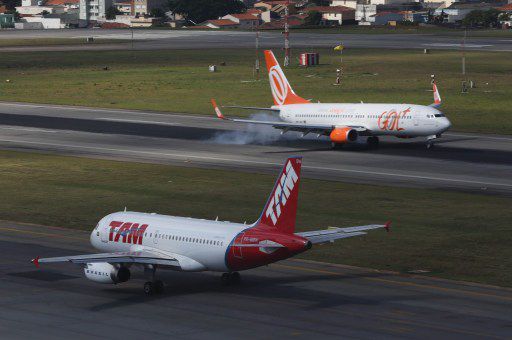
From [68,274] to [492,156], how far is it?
52.4 meters

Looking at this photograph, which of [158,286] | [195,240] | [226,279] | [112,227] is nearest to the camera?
[195,240]

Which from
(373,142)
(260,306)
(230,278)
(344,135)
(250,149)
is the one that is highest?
(230,278)

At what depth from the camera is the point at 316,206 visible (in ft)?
249

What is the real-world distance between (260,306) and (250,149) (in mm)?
→ 56844

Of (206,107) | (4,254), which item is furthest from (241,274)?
(206,107)

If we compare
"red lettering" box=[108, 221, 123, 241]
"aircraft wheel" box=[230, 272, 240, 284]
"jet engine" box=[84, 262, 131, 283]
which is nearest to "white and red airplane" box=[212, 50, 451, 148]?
"red lettering" box=[108, 221, 123, 241]

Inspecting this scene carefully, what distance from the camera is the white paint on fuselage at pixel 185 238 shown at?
50469 mm

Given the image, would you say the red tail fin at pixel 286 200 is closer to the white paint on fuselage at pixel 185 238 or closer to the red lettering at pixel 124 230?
the white paint on fuselage at pixel 185 238

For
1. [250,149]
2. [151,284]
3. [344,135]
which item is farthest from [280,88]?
[151,284]

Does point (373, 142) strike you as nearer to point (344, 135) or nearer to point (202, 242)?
point (344, 135)

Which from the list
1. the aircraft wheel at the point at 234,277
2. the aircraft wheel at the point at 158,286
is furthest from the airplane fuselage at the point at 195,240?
the aircraft wheel at the point at 234,277

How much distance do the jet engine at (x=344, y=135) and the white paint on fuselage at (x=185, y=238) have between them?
50.3 m

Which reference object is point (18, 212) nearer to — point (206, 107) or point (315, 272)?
point (315, 272)

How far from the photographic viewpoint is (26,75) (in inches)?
7313
